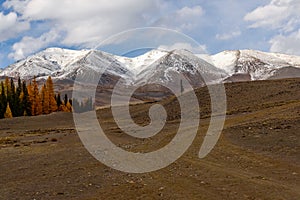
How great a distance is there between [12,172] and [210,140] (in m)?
18.9

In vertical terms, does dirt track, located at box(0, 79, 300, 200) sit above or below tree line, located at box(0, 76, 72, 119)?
below

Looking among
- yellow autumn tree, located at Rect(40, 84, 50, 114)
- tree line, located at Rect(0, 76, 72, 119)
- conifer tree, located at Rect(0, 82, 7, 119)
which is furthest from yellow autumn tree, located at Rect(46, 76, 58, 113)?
conifer tree, located at Rect(0, 82, 7, 119)

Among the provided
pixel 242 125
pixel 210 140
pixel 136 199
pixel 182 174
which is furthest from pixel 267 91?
pixel 136 199

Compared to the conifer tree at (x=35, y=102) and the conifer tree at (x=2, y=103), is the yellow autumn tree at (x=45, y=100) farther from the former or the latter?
the conifer tree at (x=2, y=103)

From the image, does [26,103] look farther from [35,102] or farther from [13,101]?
[13,101]

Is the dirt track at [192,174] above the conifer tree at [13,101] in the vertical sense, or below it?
below

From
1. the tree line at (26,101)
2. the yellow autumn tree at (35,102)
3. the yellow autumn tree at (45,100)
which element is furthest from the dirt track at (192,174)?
the yellow autumn tree at (45,100)

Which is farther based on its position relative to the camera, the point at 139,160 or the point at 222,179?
the point at 139,160

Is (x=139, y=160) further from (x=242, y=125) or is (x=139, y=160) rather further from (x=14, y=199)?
(x=242, y=125)

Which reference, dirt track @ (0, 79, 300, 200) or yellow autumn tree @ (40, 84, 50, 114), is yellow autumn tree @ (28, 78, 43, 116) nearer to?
yellow autumn tree @ (40, 84, 50, 114)

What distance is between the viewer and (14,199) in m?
20.8

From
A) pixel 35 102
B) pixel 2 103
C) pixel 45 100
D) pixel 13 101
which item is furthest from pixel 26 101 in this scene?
pixel 2 103

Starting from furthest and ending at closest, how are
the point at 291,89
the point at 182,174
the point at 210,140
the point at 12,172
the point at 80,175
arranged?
the point at 291,89 < the point at 210,140 < the point at 12,172 < the point at 80,175 < the point at 182,174

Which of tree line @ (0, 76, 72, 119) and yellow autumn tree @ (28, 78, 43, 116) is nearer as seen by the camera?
tree line @ (0, 76, 72, 119)
